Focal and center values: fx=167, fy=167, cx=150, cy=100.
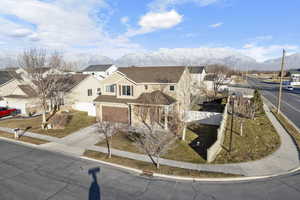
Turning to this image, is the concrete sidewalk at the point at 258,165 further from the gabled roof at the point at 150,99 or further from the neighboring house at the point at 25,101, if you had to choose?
the neighboring house at the point at 25,101

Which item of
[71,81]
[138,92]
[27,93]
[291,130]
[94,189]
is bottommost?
[94,189]

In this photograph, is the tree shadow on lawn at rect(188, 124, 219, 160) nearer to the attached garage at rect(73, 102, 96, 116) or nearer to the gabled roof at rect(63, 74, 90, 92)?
the attached garage at rect(73, 102, 96, 116)

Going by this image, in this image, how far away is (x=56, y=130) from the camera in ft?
69.0

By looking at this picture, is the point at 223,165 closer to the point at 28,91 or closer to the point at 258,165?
the point at 258,165

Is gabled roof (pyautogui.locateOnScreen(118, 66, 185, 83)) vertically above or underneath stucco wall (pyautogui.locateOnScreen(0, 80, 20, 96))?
above

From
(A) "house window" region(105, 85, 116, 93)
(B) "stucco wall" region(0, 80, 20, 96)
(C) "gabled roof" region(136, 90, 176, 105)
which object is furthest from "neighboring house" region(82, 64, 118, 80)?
(C) "gabled roof" region(136, 90, 176, 105)

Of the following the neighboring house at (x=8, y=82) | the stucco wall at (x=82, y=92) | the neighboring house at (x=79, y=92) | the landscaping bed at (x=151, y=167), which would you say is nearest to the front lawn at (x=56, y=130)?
the neighboring house at (x=79, y=92)

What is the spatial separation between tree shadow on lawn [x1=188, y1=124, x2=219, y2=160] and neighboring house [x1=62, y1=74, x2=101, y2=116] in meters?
18.4

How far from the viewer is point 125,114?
904 inches

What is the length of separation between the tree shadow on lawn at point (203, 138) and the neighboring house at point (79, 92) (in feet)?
60.4

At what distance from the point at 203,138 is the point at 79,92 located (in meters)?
25.1

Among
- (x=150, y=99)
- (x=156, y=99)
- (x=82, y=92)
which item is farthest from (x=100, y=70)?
(x=156, y=99)

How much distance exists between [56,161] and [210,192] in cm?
1173

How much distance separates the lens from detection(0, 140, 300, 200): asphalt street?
924 cm
